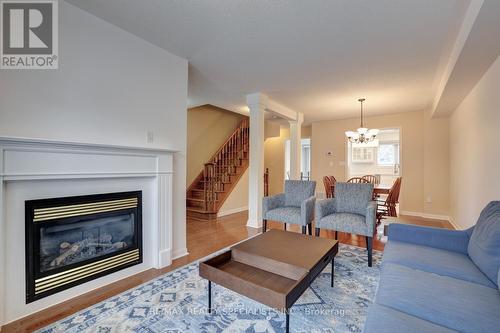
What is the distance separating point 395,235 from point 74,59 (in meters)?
3.27

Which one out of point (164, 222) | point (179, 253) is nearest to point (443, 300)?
point (164, 222)

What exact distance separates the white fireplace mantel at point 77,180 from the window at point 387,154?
855 cm

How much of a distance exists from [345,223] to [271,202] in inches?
43.0

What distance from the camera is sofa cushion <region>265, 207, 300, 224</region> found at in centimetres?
324

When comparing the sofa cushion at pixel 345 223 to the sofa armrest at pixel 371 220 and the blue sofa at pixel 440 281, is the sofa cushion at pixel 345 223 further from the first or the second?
the blue sofa at pixel 440 281

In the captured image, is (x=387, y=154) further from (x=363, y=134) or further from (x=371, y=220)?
(x=371, y=220)

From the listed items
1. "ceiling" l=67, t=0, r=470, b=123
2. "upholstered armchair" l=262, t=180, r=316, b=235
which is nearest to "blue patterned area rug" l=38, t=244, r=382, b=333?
"upholstered armchair" l=262, t=180, r=316, b=235

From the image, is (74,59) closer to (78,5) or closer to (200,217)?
(78,5)

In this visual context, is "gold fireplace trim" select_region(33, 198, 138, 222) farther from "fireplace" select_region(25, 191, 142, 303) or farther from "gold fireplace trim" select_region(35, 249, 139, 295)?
"gold fireplace trim" select_region(35, 249, 139, 295)

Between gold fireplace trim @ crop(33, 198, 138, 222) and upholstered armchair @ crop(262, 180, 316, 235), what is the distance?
1.82 meters

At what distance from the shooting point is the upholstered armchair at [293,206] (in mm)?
3205

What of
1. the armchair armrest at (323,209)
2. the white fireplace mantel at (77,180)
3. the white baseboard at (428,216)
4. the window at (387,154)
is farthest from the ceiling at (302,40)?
the window at (387,154)

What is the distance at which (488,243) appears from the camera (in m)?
1.56

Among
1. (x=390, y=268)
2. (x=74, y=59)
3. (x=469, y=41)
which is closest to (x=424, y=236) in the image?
(x=390, y=268)
